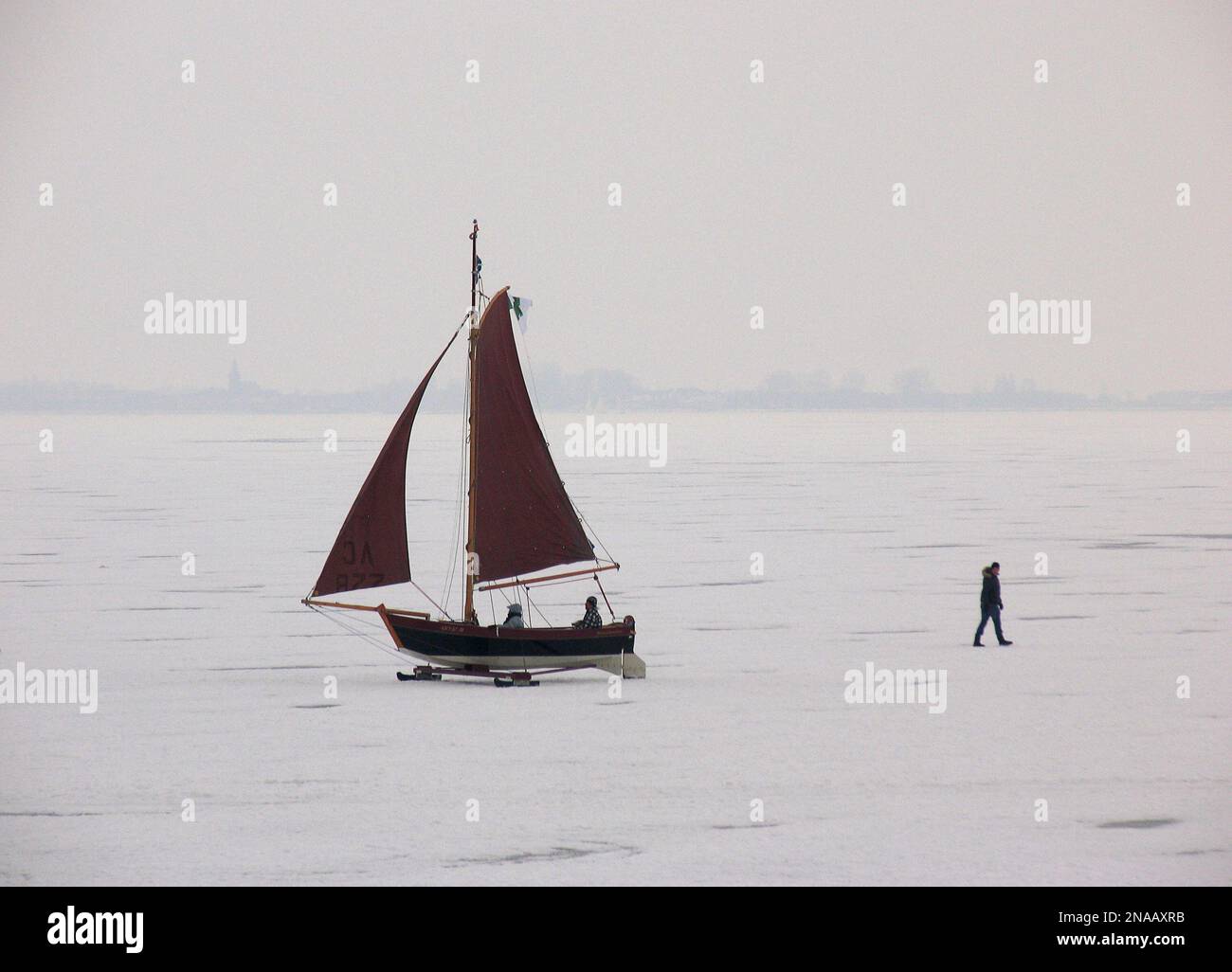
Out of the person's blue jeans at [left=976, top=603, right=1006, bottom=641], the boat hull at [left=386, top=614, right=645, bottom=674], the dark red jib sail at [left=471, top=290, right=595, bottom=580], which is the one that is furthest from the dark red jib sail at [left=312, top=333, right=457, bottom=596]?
the person's blue jeans at [left=976, top=603, right=1006, bottom=641]

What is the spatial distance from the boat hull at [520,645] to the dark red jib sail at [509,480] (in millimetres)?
1459

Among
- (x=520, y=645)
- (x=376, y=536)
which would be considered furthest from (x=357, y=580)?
(x=520, y=645)

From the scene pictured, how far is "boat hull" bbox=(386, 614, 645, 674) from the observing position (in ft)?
80.6

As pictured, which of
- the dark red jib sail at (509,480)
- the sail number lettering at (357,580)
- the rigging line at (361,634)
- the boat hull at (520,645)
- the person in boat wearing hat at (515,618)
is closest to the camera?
the boat hull at (520,645)

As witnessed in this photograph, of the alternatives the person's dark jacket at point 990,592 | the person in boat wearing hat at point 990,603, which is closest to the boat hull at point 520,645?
the person in boat wearing hat at point 990,603

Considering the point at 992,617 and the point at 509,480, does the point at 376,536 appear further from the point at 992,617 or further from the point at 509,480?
the point at 992,617

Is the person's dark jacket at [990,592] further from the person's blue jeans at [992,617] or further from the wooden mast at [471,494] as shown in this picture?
the wooden mast at [471,494]

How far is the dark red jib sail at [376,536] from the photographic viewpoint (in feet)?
82.0

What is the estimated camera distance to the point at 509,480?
25953 mm

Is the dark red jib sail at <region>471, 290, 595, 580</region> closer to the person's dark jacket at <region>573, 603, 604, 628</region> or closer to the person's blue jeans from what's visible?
the person's dark jacket at <region>573, 603, 604, 628</region>

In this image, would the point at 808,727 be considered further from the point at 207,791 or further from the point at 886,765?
the point at 207,791

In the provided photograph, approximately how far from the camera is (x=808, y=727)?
20594mm
